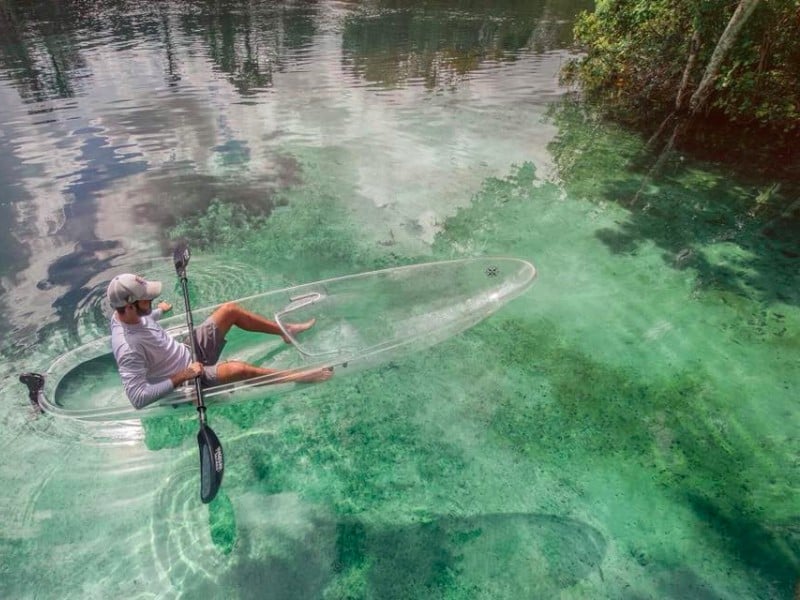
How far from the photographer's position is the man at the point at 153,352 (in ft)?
13.6

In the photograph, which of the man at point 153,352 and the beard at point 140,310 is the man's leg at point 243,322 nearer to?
the man at point 153,352

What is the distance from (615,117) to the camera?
13.9m

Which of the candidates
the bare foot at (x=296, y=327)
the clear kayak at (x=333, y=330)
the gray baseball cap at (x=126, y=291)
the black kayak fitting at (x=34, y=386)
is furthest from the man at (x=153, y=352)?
the black kayak fitting at (x=34, y=386)

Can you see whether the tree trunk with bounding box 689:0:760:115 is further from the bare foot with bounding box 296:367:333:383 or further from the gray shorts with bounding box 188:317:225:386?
the gray shorts with bounding box 188:317:225:386

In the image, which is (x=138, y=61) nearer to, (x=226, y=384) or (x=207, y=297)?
(x=207, y=297)

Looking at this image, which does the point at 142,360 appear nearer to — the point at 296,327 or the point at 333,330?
the point at 296,327

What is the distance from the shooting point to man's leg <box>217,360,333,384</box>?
16.2 feet

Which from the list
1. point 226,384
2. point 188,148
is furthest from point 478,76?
point 226,384

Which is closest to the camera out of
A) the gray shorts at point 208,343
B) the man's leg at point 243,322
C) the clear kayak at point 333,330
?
the clear kayak at point 333,330

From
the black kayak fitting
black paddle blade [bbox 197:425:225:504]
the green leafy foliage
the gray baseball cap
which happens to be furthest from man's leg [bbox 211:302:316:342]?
the green leafy foliage

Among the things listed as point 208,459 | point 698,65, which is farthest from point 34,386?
point 698,65

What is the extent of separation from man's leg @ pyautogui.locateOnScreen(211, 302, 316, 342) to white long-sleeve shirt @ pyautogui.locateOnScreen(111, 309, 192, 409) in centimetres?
88

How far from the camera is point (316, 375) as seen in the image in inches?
202

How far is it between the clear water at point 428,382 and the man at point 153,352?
2.43ft
